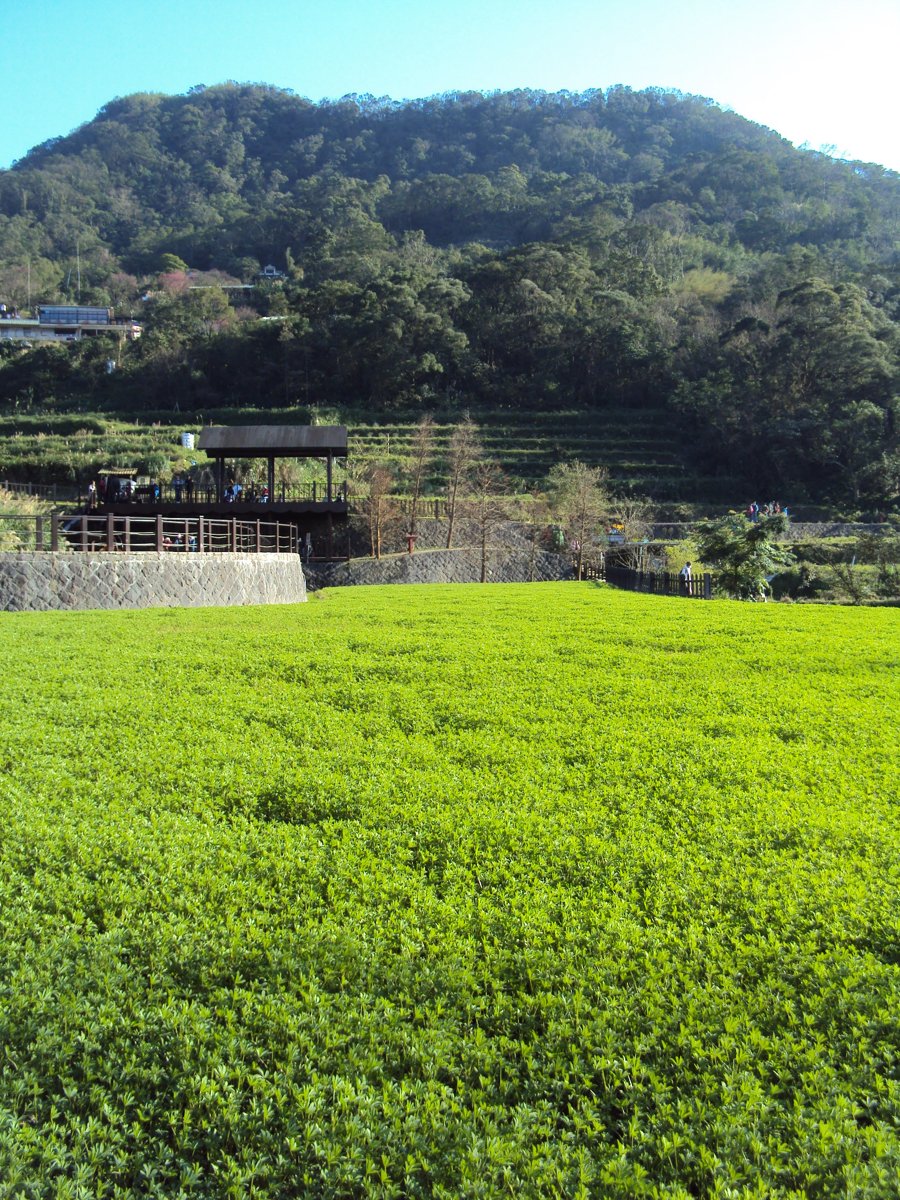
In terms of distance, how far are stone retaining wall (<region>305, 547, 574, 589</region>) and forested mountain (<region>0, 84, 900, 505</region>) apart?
17.3 m

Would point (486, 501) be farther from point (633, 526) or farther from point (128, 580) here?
point (128, 580)

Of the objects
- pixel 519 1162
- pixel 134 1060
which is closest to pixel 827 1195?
pixel 519 1162

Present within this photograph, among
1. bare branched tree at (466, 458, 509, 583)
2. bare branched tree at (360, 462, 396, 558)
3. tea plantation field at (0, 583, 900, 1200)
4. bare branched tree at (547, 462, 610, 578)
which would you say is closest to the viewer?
tea plantation field at (0, 583, 900, 1200)

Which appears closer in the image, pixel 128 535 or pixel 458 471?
pixel 128 535

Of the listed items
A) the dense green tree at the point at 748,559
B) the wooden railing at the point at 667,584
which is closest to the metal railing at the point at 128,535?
the wooden railing at the point at 667,584

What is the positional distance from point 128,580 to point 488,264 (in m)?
52.2

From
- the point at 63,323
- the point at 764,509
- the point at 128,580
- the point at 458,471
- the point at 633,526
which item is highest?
the point at 63,323

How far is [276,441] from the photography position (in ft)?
97.8

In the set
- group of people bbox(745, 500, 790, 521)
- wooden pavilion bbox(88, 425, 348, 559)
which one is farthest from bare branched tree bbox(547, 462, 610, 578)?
wooden pavilion bbox(88, 425, 348, 559)

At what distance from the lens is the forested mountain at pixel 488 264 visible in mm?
48625

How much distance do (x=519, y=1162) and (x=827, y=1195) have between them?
79 centimetres

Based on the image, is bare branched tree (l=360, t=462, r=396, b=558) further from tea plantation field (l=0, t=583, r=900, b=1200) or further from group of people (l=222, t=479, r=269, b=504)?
tea plantation field (l=0, t=583, r=900, b=1200)

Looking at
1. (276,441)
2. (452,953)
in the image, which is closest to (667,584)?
(276,441)

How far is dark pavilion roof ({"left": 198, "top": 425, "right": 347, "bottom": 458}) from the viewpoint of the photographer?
2948 cm
